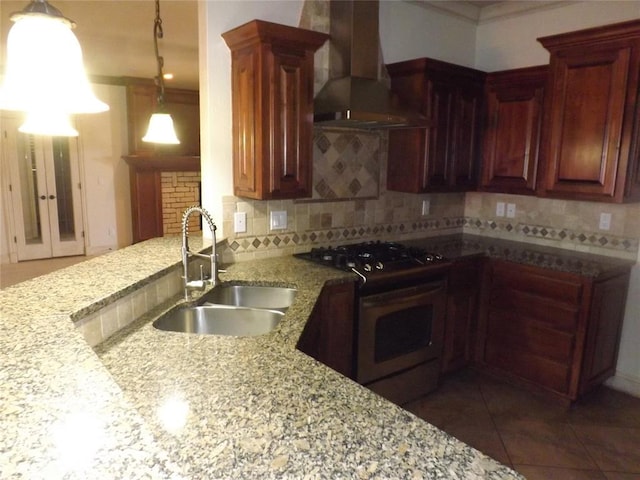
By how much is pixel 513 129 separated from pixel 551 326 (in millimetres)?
1439

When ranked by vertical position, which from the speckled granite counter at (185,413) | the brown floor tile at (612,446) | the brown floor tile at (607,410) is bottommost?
the brown floor tile at (612,446)

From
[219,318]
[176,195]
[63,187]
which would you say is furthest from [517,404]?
[63,187]

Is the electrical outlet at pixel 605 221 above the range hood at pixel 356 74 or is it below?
below

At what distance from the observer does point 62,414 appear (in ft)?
2.76

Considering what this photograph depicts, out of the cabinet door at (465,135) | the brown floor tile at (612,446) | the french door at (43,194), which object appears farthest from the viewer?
the french door at (43,194)

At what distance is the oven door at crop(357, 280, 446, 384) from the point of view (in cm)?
258

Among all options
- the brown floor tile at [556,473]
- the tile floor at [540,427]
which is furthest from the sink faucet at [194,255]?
the brown floor tile at [556,473]

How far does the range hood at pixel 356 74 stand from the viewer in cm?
261

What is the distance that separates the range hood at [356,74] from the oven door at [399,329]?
105cm

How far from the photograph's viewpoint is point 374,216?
3449 mm

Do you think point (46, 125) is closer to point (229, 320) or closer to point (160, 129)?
point (229, 320)

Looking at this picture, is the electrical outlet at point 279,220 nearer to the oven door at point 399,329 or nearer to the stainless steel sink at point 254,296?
the stainless steel sink at point 254,296

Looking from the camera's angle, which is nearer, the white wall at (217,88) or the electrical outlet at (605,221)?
the white wall at (217,88)

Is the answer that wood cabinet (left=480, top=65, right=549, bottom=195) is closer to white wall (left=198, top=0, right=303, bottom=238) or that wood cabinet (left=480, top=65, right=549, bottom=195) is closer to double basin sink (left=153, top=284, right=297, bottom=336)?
white wall (left=198, top=0, right=303, bottom=238)
